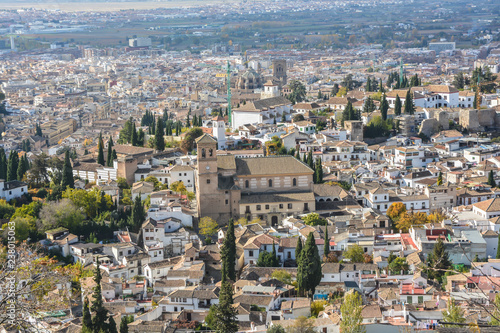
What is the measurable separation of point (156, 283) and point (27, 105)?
4124 centimetres

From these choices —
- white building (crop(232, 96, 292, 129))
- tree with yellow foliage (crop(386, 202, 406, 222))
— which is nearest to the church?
tree with yellow foliage (crop(386, 202, 406, 222))

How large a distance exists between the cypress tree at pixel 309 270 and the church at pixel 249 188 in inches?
173

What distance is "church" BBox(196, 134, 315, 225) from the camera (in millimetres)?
22219

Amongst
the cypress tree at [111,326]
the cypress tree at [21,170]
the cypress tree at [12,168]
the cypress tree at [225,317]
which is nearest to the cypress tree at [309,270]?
the cypress tree at [225,317]

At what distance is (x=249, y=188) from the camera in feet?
74.9

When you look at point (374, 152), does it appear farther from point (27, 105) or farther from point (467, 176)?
point (27, 105)

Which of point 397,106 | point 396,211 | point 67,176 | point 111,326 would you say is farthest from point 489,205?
point 67,176

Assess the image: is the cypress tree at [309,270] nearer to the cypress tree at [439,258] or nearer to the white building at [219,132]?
the cypress tree at [439,258]

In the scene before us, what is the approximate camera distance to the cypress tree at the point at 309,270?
17.6 metres

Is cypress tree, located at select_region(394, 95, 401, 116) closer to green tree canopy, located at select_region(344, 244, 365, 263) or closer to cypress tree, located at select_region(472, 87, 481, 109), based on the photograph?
cypress tree, located at select_region(472, 87, 481, 109)

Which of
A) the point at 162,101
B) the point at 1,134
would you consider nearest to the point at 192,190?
the point at 1,134

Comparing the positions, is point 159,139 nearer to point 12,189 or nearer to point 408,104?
point 12,189

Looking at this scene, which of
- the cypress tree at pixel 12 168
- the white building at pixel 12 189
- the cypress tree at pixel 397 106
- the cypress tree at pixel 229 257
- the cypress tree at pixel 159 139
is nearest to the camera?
the cypress tree at pixel 229 257

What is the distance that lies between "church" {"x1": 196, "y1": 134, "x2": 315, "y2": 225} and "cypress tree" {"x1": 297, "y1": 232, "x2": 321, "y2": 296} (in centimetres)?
441
